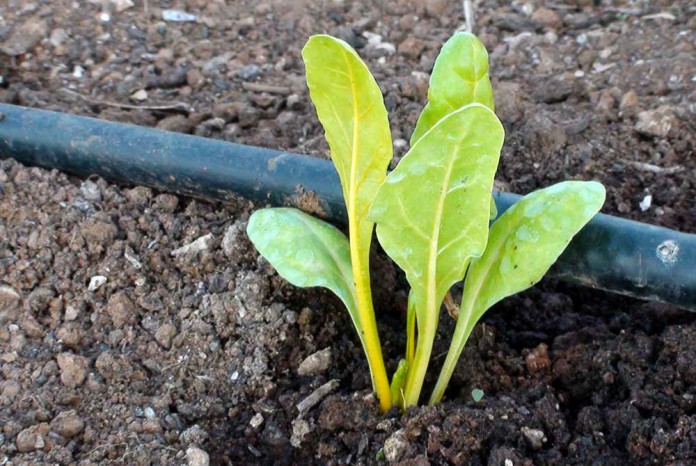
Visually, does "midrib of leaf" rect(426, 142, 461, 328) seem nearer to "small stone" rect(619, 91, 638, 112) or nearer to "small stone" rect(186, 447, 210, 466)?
"small stone" rect(186, 447, 210, 466)

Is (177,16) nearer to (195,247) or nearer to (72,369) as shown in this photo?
(195,247)

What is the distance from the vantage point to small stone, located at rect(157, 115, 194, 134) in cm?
220

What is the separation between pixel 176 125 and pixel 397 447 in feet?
3.85

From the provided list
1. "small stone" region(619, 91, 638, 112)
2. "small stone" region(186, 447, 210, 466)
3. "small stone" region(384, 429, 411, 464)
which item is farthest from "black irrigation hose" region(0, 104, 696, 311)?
"small stone" region(619, 91, 638, 112)

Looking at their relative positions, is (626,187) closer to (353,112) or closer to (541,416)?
(541,416)

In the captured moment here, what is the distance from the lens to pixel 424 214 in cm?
122

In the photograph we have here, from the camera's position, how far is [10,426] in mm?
1442

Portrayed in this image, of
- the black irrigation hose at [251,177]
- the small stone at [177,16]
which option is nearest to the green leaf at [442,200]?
the black irrigation hose at [251,177]

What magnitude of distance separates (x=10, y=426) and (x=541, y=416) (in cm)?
88

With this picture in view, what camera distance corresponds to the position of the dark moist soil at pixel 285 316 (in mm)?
1409

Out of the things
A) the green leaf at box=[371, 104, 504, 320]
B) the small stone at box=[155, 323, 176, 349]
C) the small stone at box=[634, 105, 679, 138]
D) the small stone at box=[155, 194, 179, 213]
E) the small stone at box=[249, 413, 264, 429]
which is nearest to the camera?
the green leaf at box=[371, 104, 504, 320]

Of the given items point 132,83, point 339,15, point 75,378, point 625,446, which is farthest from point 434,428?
point 339,15

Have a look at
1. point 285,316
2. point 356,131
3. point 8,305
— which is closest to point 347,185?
point 356,131

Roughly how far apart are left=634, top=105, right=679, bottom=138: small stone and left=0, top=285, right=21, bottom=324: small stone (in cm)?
146
